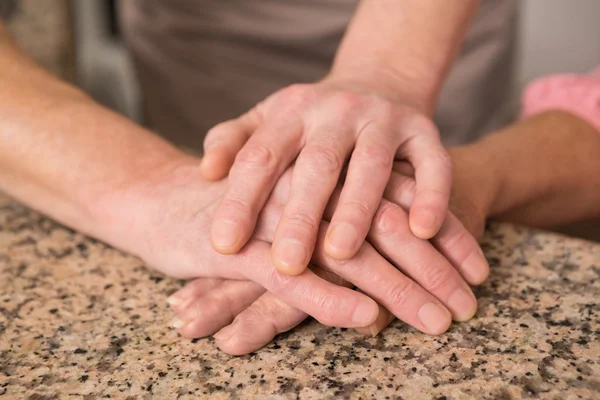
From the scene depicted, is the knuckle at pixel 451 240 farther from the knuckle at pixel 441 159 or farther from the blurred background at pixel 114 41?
the blurred background at pixel 114 41

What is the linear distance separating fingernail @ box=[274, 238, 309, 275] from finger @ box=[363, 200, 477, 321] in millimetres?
107

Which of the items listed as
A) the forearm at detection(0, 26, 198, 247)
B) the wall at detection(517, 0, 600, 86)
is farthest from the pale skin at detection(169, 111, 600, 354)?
the wall at detection(517, 0, 600, 86)

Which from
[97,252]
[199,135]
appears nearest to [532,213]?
[97,252]

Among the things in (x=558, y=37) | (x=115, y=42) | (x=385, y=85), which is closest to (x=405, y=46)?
(x=385, y=85)

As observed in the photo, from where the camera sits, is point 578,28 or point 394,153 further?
point 578,28

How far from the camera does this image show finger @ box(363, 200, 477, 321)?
73 centimetres

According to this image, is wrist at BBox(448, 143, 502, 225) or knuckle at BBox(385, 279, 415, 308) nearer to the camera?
knuckle at BBox(385, 279, 415, 308)

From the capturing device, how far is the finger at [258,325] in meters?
0.68

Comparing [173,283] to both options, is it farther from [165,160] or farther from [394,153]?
[394,153]

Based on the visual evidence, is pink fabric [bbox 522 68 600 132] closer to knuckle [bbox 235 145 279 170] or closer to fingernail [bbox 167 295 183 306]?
knuckle [bbox 235 145 279 170]

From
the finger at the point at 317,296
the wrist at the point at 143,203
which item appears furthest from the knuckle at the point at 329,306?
the wrist at the point at 143,203

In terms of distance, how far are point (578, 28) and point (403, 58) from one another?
2.02 m

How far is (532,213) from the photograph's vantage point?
1.14 m

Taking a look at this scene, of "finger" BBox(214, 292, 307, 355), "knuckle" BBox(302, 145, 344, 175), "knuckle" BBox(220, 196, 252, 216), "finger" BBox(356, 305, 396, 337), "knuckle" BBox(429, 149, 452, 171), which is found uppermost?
"knuckle" BBox(429, 149, 452, 171)
